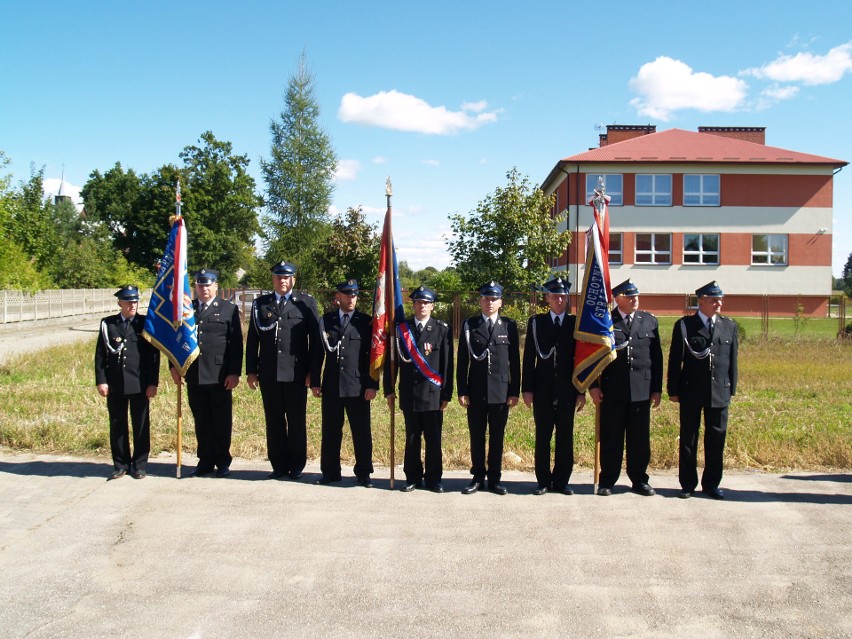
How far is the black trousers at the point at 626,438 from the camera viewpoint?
606cm

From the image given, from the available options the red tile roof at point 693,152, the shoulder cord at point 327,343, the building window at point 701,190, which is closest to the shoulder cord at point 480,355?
the shoulder cord at point 327,343

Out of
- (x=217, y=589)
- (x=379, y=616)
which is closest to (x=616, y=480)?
(x=379, y=616)

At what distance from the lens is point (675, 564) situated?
14.8 ft

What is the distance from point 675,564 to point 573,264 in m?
30.5

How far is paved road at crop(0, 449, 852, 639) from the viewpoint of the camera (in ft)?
12.4

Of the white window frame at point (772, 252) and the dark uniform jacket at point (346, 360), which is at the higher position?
the white window frame at point (772, 252)

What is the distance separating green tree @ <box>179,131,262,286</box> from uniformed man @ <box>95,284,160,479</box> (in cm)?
5203

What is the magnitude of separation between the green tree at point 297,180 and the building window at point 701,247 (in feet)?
57.7

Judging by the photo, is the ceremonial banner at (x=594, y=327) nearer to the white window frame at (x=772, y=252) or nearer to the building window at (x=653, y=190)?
the building window at (x=653, y=190)

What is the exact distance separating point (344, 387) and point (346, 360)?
244mm

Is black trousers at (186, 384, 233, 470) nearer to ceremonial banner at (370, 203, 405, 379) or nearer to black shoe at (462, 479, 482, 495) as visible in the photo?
ceremonial banner at (370, 203, 405, 379)

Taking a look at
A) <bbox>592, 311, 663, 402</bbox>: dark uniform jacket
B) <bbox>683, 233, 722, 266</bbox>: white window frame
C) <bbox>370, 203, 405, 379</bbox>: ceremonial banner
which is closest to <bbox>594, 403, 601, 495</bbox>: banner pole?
<bbox>592, 311, 663, 402</bbox>: dark uniform jacket

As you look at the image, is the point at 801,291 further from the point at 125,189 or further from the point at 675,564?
the point at 125,189

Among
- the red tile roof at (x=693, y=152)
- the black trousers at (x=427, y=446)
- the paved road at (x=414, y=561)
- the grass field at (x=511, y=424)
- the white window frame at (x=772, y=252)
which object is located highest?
the red tile roof at (x=693, y=152)
